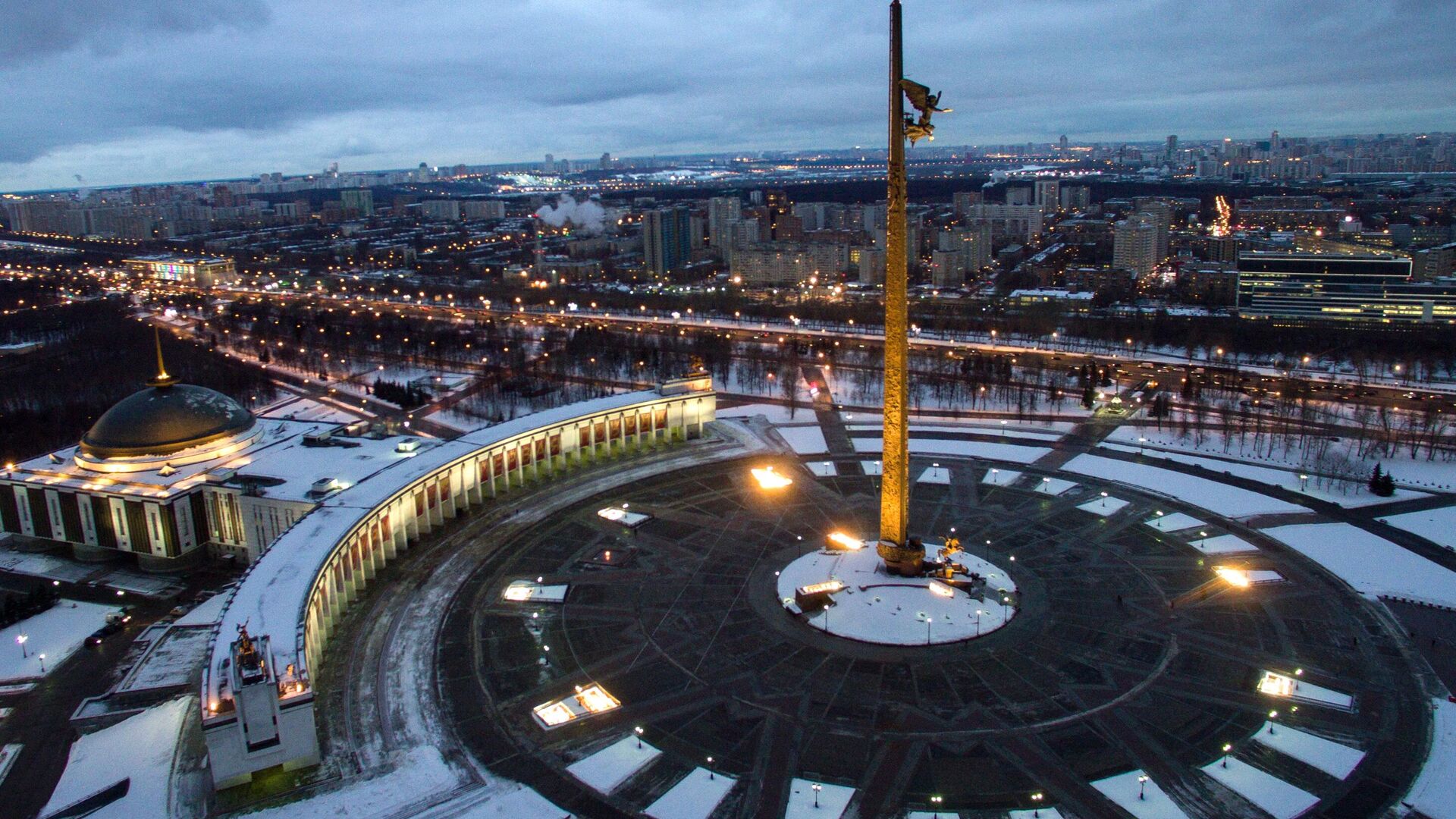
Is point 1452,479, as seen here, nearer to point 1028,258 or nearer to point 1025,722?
point 1025,722

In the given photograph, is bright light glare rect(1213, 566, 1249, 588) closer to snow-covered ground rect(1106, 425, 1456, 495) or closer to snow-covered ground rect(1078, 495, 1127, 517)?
snow-covered ground rect(1078, 495, 1127, 517)

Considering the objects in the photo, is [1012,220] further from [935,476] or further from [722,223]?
[935,476]

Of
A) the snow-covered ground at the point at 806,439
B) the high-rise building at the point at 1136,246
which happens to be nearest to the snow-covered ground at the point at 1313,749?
the snow-covered ground at the point at 806,439

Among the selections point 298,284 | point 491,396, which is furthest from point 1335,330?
point 298,284

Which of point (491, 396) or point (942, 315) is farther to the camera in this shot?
point (942, 315)

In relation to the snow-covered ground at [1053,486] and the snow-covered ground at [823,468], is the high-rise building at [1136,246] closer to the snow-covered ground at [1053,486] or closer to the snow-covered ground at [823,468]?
the snow-covered ground at [1053,486]

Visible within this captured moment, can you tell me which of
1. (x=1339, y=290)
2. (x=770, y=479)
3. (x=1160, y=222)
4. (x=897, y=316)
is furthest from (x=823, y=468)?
(x=1160, y=222)
